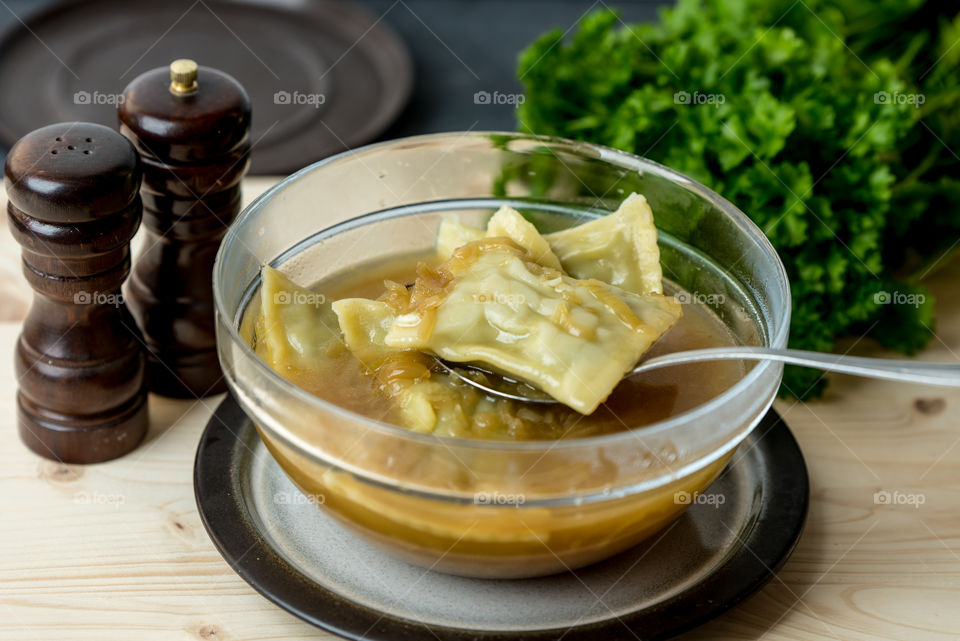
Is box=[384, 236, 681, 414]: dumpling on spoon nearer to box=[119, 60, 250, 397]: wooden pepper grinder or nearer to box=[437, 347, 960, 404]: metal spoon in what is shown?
box=[437, 347, 960, 404]: metal spoon

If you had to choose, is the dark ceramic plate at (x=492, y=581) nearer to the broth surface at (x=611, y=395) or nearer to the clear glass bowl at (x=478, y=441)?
the clear glass bowl at (x=478, y=441)

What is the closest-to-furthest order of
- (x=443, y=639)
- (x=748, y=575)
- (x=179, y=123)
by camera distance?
(x=443, y=639)
(x=748, y=575)
(x=179, y=123)

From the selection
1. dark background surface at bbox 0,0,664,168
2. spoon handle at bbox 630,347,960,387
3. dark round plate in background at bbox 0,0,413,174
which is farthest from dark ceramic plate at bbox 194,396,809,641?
dark background surface at bbox 0,0,664,168

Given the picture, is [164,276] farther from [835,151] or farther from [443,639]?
[835,151]

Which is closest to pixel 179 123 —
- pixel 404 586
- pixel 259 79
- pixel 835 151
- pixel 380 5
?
pixel 404 586

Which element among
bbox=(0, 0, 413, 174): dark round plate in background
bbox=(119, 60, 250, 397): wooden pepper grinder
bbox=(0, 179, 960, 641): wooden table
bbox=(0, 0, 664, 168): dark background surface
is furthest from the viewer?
bbox=(0, 0, 664, 168): dark background surface
